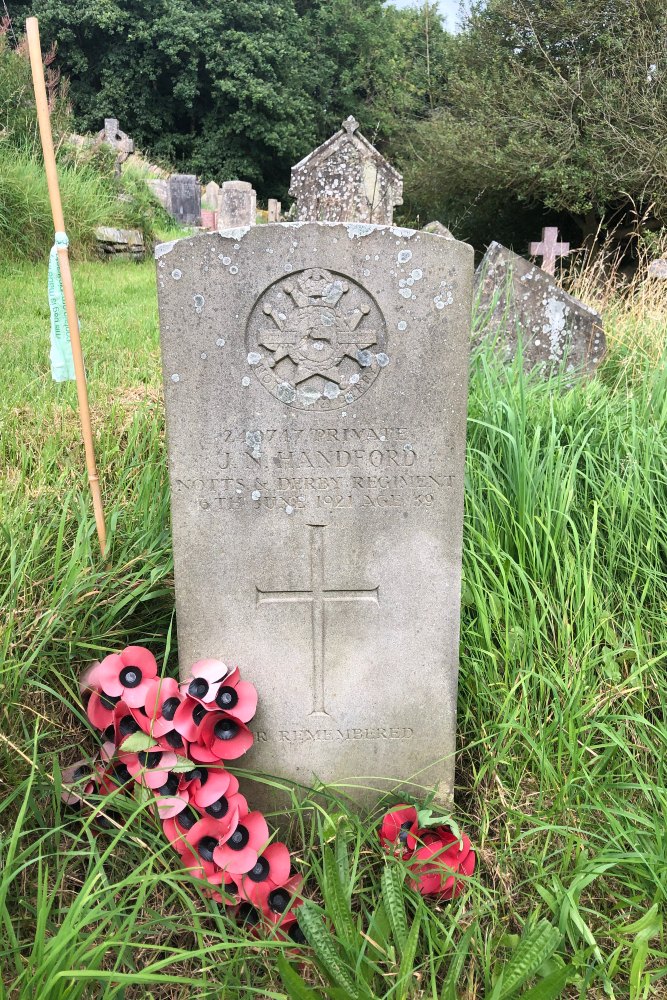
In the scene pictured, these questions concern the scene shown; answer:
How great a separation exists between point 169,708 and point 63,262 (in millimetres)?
1329

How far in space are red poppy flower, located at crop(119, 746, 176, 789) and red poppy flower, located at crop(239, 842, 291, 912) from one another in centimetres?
33

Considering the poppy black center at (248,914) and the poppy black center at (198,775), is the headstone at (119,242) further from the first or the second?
the poppy black center at (248,914)

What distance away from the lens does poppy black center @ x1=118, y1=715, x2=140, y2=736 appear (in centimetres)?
191

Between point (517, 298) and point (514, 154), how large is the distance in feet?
34.2

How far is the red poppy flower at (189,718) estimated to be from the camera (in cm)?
189

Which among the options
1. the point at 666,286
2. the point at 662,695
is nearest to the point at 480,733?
the point at 662,695

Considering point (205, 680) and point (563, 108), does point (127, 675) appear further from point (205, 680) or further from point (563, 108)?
point (563, 108)

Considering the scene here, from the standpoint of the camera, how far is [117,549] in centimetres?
235

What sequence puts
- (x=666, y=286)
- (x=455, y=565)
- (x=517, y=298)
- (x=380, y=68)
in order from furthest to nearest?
(x=380, y=68)
(x=666, y=286)
(x=517, y=298)
(x=455, y=565)

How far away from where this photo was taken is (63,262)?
2121 mm

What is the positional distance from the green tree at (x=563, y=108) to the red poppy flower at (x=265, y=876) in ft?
35.3

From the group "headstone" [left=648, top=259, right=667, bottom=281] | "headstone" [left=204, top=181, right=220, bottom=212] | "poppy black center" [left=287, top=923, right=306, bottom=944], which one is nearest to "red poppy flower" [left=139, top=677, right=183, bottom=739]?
"poppy black center" [left=287, top=923, right=306, bottom=944]

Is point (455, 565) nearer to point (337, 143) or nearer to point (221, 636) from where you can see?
point (221, 636)

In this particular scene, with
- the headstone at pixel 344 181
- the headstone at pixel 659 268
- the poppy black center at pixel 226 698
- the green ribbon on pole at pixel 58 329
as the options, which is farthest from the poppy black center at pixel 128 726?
the headstone at pixel 344 181
